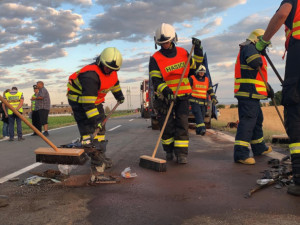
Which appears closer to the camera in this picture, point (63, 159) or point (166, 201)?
point (166, 201)

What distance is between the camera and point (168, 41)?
5.20 meters

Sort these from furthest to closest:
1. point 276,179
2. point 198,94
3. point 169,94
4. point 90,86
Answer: point 198,94
point 169,94
point 90,86
point 276,179

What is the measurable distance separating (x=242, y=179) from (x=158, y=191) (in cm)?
116

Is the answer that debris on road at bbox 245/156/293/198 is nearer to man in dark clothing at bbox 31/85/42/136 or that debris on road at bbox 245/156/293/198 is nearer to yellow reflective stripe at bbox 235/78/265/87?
yellow reflective stripe at bbox 235/78/265/87

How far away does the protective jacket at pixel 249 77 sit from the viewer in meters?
4.87

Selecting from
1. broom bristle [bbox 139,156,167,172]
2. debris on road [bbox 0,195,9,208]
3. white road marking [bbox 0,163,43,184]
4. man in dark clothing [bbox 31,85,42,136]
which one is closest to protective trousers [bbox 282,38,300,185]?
broom bristle [bbox 139,156,167,172]

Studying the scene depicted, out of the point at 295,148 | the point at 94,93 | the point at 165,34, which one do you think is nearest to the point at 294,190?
the point at 295,148

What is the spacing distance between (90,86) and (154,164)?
4.94 feet

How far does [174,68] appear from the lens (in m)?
5.37

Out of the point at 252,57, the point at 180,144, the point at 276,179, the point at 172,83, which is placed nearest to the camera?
the point at 276,179

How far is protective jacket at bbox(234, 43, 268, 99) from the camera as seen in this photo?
16.0 ft

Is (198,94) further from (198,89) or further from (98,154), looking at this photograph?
(98,154)

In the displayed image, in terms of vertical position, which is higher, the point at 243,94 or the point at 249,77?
the point at 249,77

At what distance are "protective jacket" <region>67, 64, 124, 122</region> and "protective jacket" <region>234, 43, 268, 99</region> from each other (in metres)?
2.08
